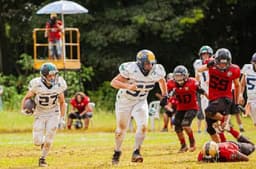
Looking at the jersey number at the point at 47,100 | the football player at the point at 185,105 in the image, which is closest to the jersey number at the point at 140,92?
the jersey number at the point at 47,100

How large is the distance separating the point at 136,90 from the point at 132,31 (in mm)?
22841

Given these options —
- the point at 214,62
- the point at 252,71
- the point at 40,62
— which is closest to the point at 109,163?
the point at 214,62

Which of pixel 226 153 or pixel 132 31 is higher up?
pixel 132 31

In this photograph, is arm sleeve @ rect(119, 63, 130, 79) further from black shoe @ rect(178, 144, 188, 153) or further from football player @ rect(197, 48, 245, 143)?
black shoe @ rect(178, 144, 188, 153)

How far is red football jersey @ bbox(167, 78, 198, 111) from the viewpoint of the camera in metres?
17.9

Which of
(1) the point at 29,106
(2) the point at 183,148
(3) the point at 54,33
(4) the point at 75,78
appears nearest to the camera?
(1) the point at 29,106

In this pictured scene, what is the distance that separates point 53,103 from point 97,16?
78.2ft

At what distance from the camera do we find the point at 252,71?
18438 millimetres

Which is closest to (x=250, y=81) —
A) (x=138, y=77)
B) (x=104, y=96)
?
(x=138, y=77)

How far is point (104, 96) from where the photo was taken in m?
38.2

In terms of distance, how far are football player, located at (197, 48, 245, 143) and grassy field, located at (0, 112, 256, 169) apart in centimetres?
83

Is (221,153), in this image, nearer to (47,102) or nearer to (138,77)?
(138,77)

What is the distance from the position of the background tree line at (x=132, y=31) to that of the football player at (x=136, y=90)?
21795mm

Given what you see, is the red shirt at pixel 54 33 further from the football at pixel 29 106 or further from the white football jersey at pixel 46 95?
the football at pixel 29 106
